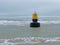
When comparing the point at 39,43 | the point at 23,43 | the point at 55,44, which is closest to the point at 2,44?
the point at 23,43

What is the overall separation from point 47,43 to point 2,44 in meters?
2.48

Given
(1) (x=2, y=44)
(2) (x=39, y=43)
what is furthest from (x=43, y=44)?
(1) (x=2, y=44)

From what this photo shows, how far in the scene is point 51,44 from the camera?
1108 centimetres

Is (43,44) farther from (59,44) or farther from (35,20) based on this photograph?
(35,20)

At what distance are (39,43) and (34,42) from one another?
0.36m

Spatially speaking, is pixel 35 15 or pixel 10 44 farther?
pixel 35 15

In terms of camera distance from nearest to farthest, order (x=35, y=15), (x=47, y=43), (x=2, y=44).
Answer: (x=2, y=44)
(x=47, y=43)
(x=35, y=15)

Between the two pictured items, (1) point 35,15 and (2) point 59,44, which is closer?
(2) point 59,44

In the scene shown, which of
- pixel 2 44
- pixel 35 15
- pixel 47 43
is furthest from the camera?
pixel 35 15

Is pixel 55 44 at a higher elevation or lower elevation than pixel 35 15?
lower

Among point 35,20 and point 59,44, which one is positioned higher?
point 35,20

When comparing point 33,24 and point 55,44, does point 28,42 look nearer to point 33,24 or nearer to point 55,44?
point 55,44

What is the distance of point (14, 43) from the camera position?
11.2 meters

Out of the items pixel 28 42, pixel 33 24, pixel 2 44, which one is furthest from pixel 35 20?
pixel 2 44
